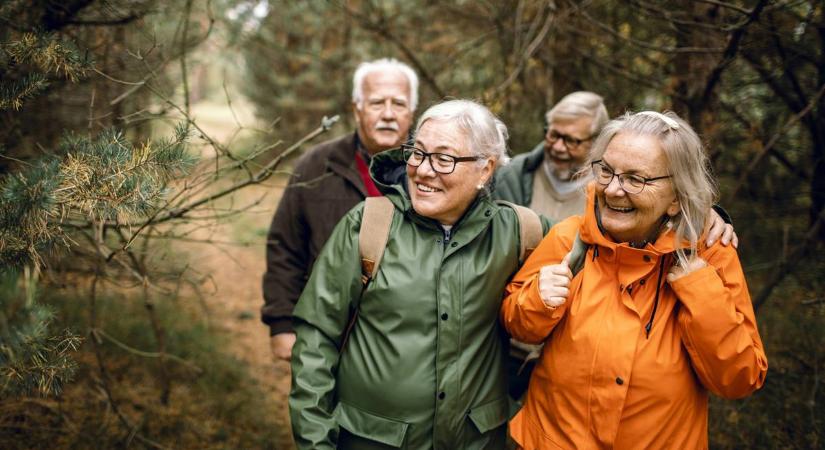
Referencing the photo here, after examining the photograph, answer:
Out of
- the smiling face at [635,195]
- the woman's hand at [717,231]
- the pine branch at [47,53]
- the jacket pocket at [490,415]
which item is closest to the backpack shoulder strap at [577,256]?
the smiling face at [635,195]

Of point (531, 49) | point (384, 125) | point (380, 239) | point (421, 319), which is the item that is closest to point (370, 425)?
point (421, 319)

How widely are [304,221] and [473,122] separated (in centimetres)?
146

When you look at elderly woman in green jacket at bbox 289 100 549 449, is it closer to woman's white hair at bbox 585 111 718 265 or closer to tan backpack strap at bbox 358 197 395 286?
tan backpack strap at bbox 358 197 395 286

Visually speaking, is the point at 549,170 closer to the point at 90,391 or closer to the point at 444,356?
the point at 444,356

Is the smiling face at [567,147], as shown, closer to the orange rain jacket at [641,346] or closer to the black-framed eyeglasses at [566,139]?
the black-framed eyeglasses at [566,139]

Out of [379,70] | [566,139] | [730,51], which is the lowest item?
[566,139]

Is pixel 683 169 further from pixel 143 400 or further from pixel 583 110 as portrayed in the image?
pixel 143 400

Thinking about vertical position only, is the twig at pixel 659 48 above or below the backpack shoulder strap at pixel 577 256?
above

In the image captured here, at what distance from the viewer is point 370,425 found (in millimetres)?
2266

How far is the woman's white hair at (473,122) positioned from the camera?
94.6 inches

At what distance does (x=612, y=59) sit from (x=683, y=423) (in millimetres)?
3967

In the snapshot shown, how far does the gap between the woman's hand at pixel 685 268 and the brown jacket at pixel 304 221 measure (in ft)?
6.07

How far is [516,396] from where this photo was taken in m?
2.86

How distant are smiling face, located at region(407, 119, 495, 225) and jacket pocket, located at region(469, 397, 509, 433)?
2.79 ft
